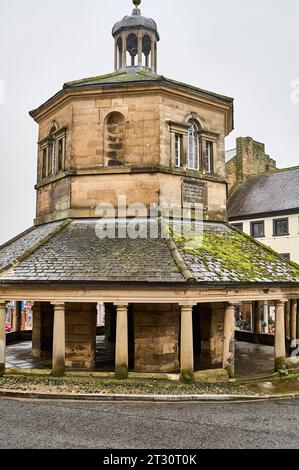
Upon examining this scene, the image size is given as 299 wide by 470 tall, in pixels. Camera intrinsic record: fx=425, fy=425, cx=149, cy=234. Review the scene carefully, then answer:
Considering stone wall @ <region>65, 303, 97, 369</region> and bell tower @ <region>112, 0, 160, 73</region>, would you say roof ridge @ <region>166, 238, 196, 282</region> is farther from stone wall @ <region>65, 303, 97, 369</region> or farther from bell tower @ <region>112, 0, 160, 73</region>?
bell tower @ <region>112, 0, 160, 73</region>

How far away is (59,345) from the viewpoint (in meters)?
11.8

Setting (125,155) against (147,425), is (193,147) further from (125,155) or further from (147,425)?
(147,425)

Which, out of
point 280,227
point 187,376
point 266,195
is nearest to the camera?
point 187,376

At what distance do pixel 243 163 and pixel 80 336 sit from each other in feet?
89.7

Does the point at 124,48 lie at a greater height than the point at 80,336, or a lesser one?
greater

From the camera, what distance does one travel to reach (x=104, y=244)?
13.6 m

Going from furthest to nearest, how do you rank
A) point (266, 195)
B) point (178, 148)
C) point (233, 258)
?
point (266, 195) < point (178, 148) < point (233, 258)

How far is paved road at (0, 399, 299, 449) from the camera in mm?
7652

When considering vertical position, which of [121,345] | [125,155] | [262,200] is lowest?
[121,345]

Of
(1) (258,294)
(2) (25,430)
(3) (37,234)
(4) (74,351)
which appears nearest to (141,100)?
(3) (37,234)

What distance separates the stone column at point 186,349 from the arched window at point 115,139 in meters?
6.64

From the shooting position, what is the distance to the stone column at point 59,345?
11.7m

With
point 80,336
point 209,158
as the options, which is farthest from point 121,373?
point 209,158

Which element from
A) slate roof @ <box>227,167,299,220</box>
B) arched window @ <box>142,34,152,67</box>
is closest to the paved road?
arched window @ <box>142,34,152,67</box>
